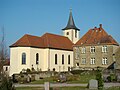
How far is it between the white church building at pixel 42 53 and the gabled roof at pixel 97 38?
749 cm

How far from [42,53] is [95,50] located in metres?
13.2

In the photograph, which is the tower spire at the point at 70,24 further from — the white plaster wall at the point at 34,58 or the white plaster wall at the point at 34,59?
the white plaster wall at the point at 34,58

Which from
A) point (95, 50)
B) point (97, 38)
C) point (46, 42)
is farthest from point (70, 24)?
point (95, 50)

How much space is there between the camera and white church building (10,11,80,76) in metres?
61.4

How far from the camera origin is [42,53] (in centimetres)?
6594

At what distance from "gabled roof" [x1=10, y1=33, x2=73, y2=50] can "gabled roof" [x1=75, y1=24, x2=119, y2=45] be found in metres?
7.35

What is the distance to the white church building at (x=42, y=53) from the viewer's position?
6144 cm

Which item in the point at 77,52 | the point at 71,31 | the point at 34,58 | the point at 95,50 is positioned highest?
the point at 71,31

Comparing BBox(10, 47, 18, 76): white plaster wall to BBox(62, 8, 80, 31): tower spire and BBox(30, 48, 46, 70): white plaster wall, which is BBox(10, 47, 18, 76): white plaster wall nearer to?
BBox(30, 48, 46, 70): white plaster wall

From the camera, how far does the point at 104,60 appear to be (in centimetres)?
6312

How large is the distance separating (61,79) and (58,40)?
37442 millimetres

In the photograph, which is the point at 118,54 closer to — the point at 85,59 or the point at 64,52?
the point at 85,59

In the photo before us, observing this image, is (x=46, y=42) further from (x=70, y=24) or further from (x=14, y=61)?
(x=70, y=24)

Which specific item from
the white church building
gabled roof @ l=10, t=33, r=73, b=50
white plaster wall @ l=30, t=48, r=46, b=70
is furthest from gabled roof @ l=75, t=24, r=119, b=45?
white plaster wall @ l=30, t=48, r=46, b=70
